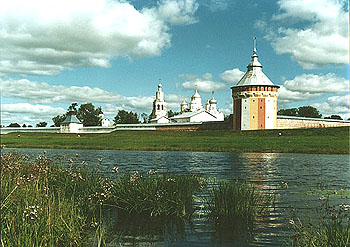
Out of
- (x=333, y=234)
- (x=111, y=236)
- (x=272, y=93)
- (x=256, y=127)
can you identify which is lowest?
(x=111, y=236)

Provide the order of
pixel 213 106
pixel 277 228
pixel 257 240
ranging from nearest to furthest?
pixel 257 240
pixel 277 228
pixel 213 106

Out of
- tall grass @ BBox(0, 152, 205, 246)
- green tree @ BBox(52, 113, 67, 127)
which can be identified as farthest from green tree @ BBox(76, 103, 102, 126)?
tall grass @ BBox(0, 152, 205, 246)

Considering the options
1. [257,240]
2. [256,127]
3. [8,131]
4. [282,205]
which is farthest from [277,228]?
[8,131]

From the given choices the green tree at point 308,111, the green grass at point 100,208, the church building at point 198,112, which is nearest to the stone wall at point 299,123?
the church building at point 198,112

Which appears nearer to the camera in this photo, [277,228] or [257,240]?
[257,240]

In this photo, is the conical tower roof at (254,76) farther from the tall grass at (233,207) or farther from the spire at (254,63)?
the tall grass at (233,207)

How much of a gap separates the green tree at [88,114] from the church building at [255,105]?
56562 mm

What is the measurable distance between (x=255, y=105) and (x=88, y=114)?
6139 centimetres

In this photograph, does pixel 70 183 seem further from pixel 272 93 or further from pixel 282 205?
pixel 272 93

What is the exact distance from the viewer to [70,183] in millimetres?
9617

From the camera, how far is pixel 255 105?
211 ft

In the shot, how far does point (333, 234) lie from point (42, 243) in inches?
159

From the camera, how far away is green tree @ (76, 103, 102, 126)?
112m

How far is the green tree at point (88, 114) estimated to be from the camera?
112 meters
